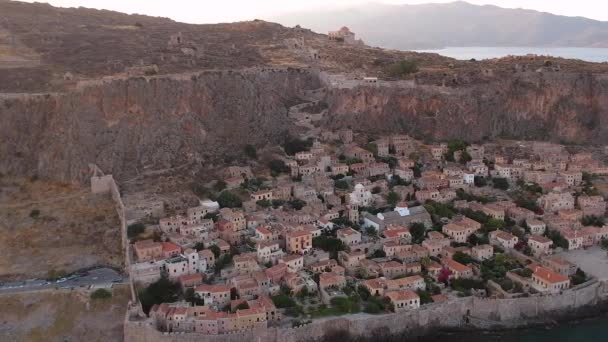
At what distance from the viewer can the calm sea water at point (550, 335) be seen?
29234mm

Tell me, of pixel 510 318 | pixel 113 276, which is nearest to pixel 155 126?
pixel 113 276

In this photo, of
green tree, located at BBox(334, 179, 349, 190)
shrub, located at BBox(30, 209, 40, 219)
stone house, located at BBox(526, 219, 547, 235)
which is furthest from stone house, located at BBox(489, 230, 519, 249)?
shrub, located at BBox(30, 209, 40, 219)

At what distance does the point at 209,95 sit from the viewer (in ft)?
159

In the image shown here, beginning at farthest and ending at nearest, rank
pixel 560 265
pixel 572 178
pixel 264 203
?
pixel 572 178 < pixel 264 203 < pixel 560 265

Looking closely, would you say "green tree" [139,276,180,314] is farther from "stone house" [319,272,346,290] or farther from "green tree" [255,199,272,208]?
"green tree" [255,199,272,208]

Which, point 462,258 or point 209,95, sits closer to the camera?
point 462,258

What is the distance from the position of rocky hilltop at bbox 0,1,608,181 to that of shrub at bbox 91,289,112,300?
476 inches

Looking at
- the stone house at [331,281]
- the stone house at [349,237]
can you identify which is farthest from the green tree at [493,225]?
the stone house at [331,281]

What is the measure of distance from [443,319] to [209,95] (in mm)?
27156

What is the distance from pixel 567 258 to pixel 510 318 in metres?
6.59

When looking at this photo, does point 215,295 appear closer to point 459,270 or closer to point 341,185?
point 459,270

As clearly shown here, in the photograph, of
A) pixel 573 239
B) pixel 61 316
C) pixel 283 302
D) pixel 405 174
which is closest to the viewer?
pixel 61 316

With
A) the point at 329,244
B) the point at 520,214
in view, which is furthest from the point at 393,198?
the point at 329,244

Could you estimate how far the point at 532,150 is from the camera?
1954 inches
